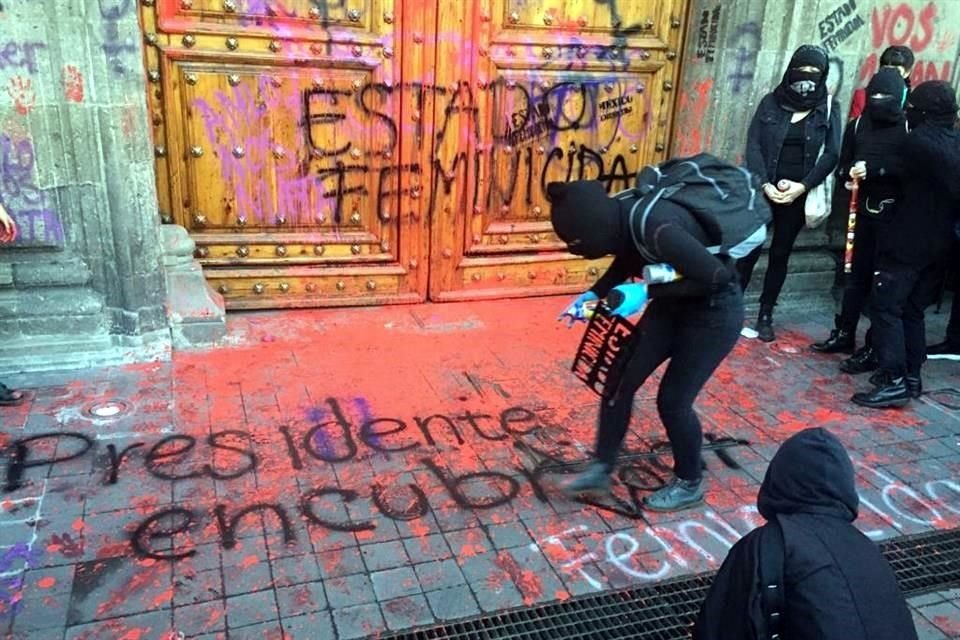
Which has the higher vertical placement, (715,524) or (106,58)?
(106,58)

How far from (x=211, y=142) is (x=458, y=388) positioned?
2.08 meters

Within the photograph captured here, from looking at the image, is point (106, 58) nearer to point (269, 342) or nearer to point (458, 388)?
point (269, 342)

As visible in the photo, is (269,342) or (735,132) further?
(735,132)

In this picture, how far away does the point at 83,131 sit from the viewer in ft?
13.8

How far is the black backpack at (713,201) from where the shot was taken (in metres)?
3.08

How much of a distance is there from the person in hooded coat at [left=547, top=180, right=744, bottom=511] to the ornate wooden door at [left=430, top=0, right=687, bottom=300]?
2.22m

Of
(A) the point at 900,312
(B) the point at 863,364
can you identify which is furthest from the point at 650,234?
(B) the point at 863,364

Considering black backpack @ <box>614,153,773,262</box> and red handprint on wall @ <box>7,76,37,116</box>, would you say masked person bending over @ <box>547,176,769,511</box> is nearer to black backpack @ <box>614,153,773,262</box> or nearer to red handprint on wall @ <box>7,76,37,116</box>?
black backpack @ <box>614,153,773,262</box>

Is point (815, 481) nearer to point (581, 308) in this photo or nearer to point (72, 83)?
point (581, 308)

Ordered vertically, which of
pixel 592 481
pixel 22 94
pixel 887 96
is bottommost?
pixel 592 481

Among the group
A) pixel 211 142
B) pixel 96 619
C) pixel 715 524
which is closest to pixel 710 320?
pixel 715 524

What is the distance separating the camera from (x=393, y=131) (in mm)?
5293

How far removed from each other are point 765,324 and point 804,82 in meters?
1.60

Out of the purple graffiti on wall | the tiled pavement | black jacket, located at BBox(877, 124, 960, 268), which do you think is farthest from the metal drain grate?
the purple graffiti on wall
